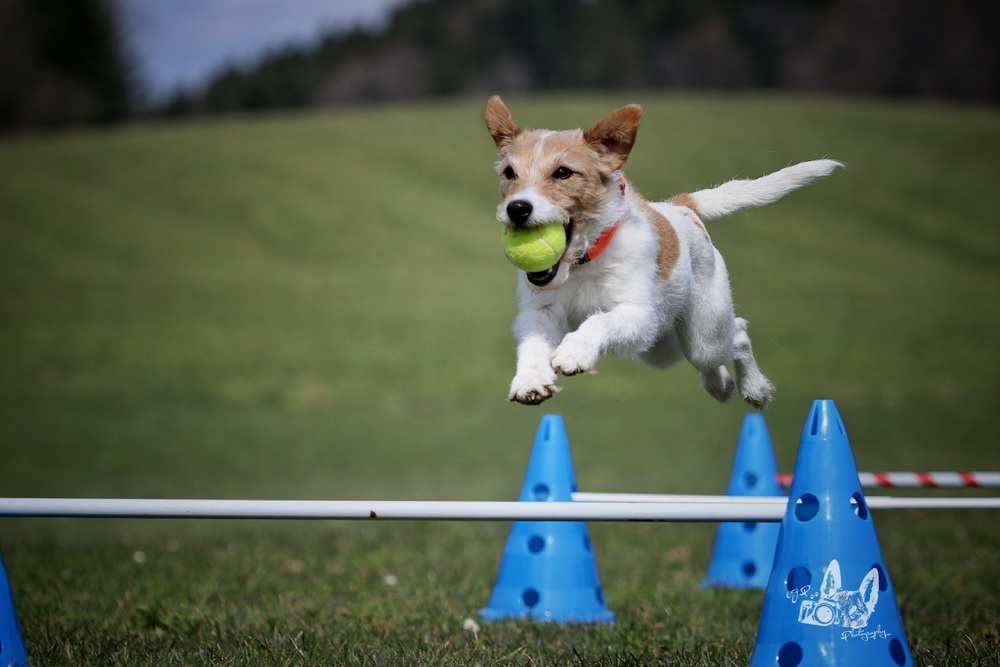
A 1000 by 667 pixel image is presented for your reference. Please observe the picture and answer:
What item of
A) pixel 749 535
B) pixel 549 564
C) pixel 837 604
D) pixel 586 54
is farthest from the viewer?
pixel 586 54

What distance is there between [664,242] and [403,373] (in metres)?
17.0

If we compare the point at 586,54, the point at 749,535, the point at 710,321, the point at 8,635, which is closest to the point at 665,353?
the point at 710,321

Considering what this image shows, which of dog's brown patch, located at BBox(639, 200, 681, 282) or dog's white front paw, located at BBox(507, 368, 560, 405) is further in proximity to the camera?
dog's brown patch, located at BBox(639, 200, 681, 282)

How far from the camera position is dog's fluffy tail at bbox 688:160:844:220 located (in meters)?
3.97

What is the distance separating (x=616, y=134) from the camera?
3.45m

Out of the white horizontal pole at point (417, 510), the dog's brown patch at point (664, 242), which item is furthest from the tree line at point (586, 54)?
the white horizontal pole at point (417, 510)

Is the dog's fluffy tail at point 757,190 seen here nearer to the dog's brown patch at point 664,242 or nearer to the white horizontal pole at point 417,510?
the dog's brown patch at point 664,242

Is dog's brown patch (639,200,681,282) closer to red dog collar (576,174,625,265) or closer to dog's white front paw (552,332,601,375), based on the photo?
red dog collar (576,174,625,265)

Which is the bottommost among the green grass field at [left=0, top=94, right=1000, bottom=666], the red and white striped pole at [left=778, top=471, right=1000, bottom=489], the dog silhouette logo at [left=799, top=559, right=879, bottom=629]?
the green grass field at [left=0, top=94, right=1000, bottom=666]

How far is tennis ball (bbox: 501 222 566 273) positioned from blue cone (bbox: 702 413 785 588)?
3.93 m

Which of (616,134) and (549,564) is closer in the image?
(616,134)

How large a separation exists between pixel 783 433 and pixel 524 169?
14055 millimetres

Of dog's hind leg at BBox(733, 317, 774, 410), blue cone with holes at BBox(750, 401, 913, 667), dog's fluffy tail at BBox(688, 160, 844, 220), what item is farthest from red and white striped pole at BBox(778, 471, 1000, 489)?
dog's fluffy tail at BBox(688, 160, 844, 220)

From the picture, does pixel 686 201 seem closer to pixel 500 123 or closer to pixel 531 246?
pixel 500 123
